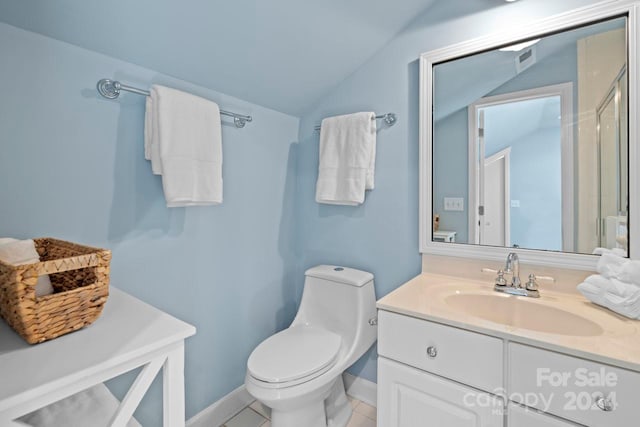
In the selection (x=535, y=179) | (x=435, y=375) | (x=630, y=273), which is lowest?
(x=435, y=375)

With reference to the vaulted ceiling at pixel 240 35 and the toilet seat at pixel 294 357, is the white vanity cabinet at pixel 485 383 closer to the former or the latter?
the toilet seat at pixel 294 357

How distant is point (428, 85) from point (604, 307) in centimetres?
117

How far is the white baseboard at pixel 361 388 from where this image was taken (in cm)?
174

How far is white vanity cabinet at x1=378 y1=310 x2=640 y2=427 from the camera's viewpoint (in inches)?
31.4

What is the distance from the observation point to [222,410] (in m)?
1.60

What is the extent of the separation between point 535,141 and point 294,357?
1.40 metres

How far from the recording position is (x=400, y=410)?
1.13 m

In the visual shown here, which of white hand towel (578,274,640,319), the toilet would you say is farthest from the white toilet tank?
white hand towel (578,274,640,319)

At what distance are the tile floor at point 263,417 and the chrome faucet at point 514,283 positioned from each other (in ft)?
3.18

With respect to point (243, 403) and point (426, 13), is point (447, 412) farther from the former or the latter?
point (426, 13)

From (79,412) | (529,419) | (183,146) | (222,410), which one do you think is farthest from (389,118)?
(222,410)

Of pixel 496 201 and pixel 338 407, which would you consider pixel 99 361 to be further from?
pixel 496 201

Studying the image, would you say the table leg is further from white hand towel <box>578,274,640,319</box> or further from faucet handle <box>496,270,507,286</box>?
white hand towel <box>578,274,640,319</box>

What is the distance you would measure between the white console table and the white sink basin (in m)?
1.02
